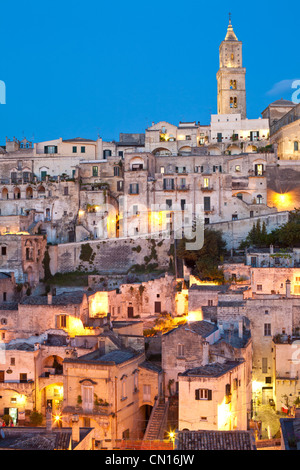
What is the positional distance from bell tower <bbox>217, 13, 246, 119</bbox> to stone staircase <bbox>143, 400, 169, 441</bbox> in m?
39.5

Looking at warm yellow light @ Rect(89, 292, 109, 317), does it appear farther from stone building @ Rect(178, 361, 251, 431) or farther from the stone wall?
stone building @ Rect(178, 361, 251, 431)

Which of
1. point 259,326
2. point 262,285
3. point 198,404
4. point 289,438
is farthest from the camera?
point 262,285

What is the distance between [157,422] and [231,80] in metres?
44.4

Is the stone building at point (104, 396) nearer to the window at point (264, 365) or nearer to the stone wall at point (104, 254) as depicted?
the window at point (264, 365)

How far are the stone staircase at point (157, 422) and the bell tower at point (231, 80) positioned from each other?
39.5 metres

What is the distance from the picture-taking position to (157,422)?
→ 24172mm

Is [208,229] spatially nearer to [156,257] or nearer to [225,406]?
[156,257]

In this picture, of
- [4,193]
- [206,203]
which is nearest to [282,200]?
[206,203]

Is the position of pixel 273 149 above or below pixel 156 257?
above

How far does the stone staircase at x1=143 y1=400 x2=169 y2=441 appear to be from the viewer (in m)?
23.2

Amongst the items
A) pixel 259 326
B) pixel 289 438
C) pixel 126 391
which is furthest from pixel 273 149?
pixel 289 438

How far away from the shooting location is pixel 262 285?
108 ft

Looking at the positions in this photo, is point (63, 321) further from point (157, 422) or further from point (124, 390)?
point (157, 422)
